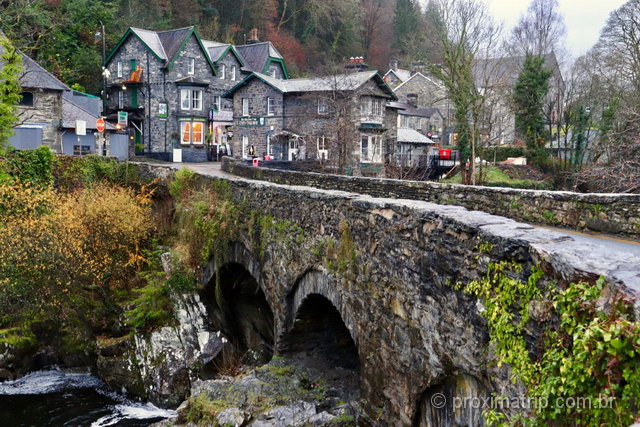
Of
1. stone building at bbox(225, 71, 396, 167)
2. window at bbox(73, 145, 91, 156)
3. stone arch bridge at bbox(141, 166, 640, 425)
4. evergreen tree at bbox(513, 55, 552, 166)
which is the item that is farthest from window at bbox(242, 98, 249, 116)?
stone arch bridge at bbox(141, 166, 640, 425)

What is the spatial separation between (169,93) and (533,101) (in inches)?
1066

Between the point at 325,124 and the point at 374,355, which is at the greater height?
the point at 325,124

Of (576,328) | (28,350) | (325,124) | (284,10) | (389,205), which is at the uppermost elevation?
(284,10)

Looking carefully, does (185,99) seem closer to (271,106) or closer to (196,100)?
(196,100)

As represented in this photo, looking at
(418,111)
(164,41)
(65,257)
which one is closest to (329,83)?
(164,41)

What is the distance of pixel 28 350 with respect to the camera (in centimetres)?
1642

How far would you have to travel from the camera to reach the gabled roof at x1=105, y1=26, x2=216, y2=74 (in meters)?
41.9

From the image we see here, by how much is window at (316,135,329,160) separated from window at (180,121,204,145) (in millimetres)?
10033

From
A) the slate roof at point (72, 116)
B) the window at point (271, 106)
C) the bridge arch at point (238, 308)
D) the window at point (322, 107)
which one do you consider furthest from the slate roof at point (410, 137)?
the bridge arch at point (238, 308)

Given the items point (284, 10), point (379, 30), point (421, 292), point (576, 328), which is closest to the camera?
point (576, 328)

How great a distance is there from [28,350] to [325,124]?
25.8 metres

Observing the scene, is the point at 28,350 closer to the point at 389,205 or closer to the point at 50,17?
the point at 389,205

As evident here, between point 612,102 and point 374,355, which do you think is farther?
point 612,102

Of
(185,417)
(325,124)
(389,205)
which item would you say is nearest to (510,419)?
(389,205)
